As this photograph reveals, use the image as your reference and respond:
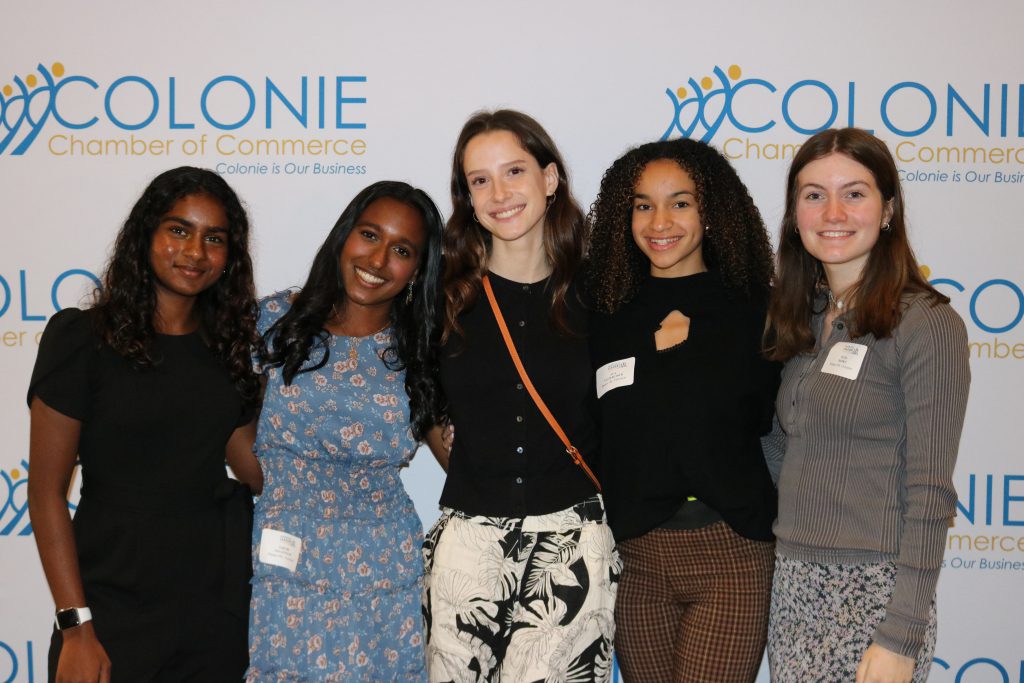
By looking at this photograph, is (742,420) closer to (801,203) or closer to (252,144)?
(801,203)

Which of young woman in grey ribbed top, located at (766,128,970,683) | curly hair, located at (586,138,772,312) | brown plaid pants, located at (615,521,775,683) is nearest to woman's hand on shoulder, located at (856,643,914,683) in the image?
young woman in grey ribbed top, located at (766,128,970,683)

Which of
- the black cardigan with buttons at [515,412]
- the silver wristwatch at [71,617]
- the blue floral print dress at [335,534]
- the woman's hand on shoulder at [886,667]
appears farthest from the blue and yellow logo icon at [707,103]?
the silver wristwatch at [71,617]

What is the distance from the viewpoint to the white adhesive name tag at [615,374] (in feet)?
7.86

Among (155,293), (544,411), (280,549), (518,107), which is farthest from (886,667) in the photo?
(518,107)

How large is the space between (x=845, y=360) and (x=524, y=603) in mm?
1086

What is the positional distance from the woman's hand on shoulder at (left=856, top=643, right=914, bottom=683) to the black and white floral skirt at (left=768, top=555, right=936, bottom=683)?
9cm

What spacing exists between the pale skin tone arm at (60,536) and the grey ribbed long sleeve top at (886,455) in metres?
1.88

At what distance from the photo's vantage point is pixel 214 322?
256 cm

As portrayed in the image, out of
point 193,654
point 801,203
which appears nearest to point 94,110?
point 193,654

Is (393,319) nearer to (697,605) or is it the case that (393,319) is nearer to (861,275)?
(697,605)

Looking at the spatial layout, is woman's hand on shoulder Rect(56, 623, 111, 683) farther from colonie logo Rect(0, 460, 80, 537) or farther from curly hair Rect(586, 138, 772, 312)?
curly hair Rect(586, 138, 772, 312)

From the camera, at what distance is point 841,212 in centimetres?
212

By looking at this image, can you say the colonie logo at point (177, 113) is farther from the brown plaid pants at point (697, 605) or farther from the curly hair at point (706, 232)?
the brown plaid pants at point (697, 605)

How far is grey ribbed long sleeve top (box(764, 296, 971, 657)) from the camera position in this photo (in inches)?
74.2
